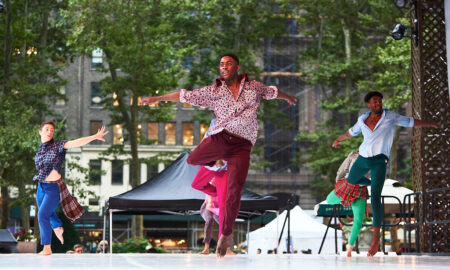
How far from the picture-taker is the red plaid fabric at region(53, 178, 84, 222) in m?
9.95

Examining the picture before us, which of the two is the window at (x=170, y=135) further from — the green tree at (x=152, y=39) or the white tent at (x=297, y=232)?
the white tent at (x=297, y=232)

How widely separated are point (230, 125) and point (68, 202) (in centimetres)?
319

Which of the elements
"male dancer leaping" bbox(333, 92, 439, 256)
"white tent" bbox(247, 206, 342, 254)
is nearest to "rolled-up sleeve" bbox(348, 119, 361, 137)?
"male dancer leaping" bbox(333, 92, 439, 256)

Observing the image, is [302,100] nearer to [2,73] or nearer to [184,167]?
[2,73]

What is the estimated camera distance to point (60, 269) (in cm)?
530

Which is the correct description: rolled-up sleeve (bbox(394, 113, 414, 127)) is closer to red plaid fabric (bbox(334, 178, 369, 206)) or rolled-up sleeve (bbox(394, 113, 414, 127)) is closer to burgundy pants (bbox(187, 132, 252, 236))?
red plaid fabric (bbox(334, 178, 369, 206))

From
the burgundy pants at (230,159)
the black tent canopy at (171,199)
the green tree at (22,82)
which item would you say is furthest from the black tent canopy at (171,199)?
the green tree at (22,82)

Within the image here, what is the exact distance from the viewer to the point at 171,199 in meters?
17.3

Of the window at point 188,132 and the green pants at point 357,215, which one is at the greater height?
the window at point 188,132

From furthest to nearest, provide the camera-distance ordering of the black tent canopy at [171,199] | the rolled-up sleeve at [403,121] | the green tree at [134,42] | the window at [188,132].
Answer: the window at [188,132] → the green tree at [134,42] → the black tent canopy at [171,199] → the rolled-up sleeve at [403,121]

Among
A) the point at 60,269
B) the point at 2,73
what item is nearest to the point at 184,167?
the point at 60,269

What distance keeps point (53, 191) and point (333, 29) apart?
32.4m

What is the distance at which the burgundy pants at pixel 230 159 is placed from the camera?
8.09 m

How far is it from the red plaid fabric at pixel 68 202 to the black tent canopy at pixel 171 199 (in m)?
6.40
